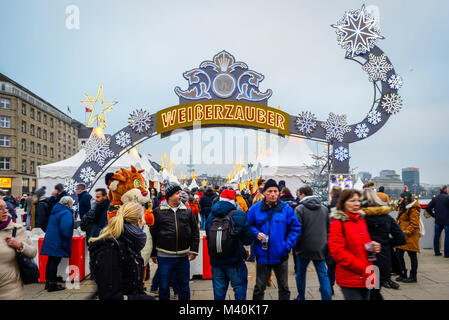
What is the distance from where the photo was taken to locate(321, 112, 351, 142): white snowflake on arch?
38.1 feet

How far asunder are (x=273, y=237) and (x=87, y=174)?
906 centimetres

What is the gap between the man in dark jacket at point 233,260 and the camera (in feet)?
Result: 13.8

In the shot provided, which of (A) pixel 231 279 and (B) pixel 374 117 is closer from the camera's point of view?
(A) pixel 231 279

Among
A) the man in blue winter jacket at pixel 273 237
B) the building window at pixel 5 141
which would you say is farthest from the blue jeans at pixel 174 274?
the building window at pixel 5 141

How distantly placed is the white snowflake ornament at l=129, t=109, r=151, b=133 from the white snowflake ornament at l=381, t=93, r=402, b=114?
826 centimetres

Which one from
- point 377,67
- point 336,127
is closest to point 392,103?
point 377,67

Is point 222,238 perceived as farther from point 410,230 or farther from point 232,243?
point 410,230

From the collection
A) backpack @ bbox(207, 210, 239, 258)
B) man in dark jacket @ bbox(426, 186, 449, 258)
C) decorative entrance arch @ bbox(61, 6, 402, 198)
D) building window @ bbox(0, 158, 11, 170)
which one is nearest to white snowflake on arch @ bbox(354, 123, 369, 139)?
decorative entrance arch @ bbox(61, 6, 402, 198)

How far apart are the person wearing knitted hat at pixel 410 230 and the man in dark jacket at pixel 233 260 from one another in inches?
150

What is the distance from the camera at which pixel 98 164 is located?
11.6 meters

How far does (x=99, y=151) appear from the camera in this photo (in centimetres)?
1162

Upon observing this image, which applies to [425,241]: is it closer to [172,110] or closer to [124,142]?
[172,110]

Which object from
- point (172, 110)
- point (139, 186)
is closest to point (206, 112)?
point (172, 110)

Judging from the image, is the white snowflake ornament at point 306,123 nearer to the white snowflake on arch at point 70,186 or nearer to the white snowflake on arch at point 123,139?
the white snowflake on arch at point 123,139
